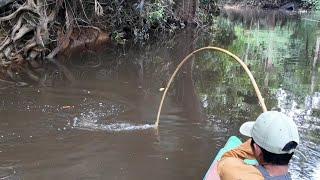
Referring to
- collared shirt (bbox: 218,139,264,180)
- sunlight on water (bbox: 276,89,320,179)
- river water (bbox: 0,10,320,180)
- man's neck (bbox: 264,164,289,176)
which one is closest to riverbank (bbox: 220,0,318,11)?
river water (bbox: 0,10,320,180)

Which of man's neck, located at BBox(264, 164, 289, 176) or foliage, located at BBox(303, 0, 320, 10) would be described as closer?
man's neck, located at BBox(264, 164, 289, 176)

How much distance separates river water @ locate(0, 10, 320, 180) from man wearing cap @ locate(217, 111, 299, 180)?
287 cm

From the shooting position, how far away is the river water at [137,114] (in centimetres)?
581

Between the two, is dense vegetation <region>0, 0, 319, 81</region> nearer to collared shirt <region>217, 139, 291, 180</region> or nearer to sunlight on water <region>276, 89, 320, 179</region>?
sunlight on water <region>276, 89, 320, 179</region>

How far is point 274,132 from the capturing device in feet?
8.68

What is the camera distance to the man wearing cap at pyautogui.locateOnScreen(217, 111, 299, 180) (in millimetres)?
2611

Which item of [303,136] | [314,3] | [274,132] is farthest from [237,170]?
[314,3]

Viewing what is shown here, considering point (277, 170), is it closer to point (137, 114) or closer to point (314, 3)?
point (137, 114)

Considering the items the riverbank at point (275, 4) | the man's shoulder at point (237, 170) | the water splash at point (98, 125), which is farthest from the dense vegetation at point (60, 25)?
the riverbank at point (275, 4)

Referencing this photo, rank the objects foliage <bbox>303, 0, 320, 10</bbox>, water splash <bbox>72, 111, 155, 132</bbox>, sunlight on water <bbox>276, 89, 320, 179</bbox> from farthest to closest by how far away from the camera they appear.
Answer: foliage <bbox>303, 0, 320, 10</bbox> < water splash <bbox>72, 111, 155, 132</bbox> < sunlight on water <bbox>276, 89, 320, 179</bbox>

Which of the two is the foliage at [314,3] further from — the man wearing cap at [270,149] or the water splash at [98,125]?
the man wearing cap at [270,149]

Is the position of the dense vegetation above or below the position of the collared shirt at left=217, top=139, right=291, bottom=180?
below

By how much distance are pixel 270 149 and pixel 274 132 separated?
10 cm

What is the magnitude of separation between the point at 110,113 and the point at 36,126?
48.9 inches
